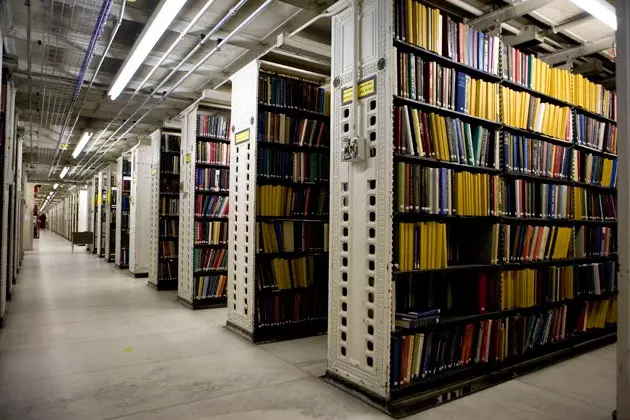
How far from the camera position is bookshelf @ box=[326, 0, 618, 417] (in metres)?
2.70

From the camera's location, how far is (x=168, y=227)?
7172 millimetres

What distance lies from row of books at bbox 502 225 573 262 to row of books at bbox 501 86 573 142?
2.87 ft

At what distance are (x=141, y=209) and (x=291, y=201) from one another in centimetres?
504

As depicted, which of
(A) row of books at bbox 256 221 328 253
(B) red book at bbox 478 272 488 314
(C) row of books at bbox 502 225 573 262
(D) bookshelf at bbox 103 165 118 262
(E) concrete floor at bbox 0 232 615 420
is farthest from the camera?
(D) bookshelf at bbox 103 165 118 262

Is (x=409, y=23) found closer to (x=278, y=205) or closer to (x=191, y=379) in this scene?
(x=278, y=205)

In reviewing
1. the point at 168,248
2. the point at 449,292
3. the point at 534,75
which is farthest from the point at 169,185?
the point at 534,75

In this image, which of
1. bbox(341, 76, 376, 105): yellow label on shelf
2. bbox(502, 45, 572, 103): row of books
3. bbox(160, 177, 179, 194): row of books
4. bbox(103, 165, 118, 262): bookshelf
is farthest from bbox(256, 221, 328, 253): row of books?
bbox(103, 165, 118, 262): bookshelf

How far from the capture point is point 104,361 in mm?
3535

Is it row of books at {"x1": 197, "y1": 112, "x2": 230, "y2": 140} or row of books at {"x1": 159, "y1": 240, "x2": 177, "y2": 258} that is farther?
row of books at {"x1": 159, "y1": 240, "x2": 177, "y2": 258}

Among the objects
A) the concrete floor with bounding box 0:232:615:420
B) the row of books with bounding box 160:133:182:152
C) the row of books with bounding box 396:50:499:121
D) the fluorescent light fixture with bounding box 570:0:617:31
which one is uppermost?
the fluorescent light fixture with bounding box 570:0:617:31

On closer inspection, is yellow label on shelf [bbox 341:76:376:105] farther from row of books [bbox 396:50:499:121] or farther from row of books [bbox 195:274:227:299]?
row of books [bbox 195:274:227:299]

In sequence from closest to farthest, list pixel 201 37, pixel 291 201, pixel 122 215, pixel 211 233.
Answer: pixel 291 201 → pixel 201 37 → pixel 211 233 → pixel 122 215

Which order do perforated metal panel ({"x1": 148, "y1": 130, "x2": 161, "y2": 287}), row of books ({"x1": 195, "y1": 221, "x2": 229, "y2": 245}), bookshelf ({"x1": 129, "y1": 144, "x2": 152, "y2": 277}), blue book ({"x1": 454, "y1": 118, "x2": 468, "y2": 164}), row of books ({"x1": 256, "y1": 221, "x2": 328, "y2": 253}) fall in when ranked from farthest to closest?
bookshelf ({"x1": 129, "y1": 144, "x2": 152, "y2": 277}), perforated metal panel ({"x1": 148, "y1": 130, "x2": 161, "y2": 287}), row of books ({"x1": 195, "y1": 221, "x2": 229, "y2": 245}), row of books ({"x1": 256, "y1": 221, "x2": 328, "y2": 253}), blue book ({"x1": 454, "y1": 118, "x2": 468, "y2": 164})

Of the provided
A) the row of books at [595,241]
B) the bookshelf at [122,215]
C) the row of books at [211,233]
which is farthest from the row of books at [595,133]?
the bookshelf at [122,215]
